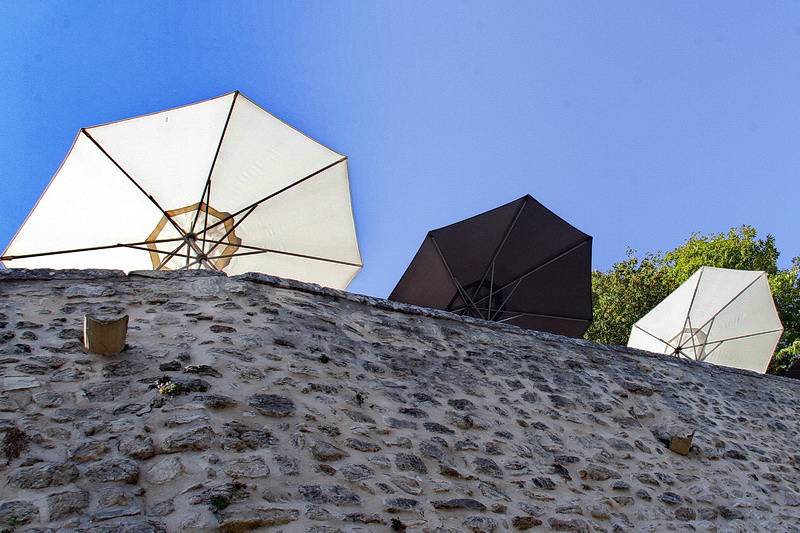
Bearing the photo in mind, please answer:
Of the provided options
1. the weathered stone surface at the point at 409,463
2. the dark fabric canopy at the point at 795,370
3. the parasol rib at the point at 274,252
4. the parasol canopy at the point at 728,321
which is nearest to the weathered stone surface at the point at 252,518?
the weathered stone surface at the point at 409,463

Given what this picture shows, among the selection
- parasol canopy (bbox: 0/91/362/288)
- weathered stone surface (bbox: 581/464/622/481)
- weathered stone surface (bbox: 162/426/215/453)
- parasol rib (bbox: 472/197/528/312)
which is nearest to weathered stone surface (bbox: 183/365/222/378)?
weathered stone surface (bbox: 162/426/215/453)

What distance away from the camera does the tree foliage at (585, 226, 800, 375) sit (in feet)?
48.0

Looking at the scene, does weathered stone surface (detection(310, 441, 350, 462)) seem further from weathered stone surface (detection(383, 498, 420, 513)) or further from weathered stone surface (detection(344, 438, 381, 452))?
weathered stone surface (detection(383, 498, 420, 513))

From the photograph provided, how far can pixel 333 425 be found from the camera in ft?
10.2

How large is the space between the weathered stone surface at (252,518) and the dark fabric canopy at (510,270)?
4.38m

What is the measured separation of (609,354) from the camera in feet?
17.1

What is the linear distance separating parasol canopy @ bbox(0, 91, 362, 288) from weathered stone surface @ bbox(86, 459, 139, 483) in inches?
134

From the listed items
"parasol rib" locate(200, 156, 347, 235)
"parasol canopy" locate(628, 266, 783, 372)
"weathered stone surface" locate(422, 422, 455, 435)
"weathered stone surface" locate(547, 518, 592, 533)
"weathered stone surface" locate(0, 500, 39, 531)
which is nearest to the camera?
"weathered stone surface" locate(0, 500, 39, 531)

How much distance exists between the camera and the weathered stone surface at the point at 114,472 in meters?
2.37

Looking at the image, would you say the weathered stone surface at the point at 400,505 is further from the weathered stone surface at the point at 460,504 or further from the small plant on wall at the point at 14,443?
the small plant on wall at the point at 14,443

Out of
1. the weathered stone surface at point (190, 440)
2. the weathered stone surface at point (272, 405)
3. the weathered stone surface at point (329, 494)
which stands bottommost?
the weathered stone surface at point (329, 494)

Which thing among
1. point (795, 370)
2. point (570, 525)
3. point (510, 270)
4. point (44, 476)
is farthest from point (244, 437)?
point (795, 370)

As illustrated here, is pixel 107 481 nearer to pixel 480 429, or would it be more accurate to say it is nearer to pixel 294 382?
pixel 294 382

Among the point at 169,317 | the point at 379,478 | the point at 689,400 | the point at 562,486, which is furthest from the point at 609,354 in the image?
the point at 169,317
